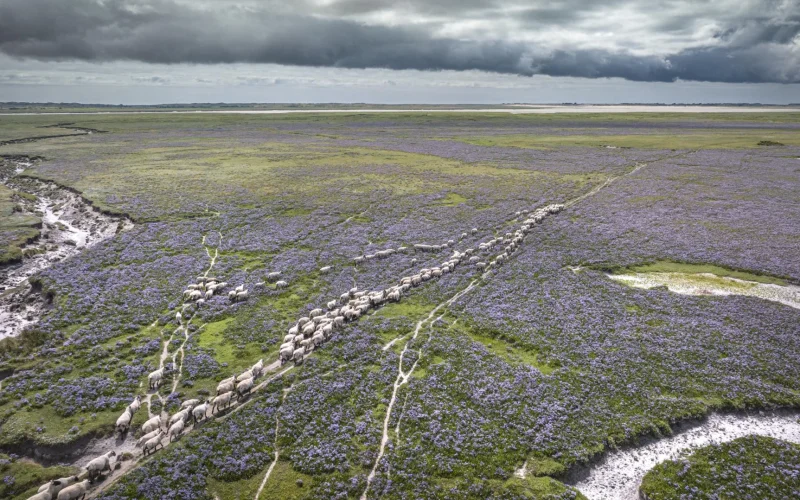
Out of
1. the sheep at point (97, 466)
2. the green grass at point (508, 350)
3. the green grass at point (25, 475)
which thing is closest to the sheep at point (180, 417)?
the sheep at point (97, 466)

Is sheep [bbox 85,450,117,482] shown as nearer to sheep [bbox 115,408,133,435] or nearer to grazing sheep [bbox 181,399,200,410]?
sheep [bbox 115,408,133,435]

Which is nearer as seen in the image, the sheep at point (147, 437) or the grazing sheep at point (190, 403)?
the sheep at point (147, 437)

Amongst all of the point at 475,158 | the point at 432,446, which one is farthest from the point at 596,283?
the point at 475,158

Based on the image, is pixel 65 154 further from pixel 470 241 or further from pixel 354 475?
pixel 354 475

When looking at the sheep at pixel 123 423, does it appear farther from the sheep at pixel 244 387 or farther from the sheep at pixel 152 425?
the sheep at pixel 244 387

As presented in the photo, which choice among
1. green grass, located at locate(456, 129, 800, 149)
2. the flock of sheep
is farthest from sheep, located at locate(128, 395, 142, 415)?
green grass, located at locate(456, 129, 800, 149)

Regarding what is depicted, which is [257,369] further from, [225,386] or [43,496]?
[43,496]
